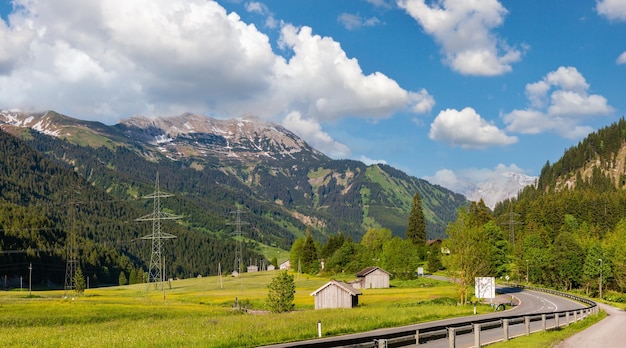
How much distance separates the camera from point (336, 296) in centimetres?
7638

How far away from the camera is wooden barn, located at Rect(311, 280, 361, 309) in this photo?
7544 cm

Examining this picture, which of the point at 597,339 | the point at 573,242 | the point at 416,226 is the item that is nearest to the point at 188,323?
the point at 597,339

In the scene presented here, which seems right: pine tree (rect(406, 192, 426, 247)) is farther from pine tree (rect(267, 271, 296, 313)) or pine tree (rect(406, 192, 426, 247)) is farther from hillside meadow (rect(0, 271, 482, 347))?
pine tree (rect(267, 271, 296, 313))

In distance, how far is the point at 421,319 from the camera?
154 feet

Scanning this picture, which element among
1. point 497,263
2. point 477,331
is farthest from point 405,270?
point 477,331

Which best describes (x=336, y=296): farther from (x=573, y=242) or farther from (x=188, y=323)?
(x=573, y=242)

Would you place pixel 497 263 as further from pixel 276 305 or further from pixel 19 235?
pixel 19 235

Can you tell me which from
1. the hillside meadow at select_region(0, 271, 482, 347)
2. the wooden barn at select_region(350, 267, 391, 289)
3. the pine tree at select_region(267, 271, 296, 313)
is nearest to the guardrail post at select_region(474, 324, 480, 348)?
the hillside meadow at select_region(0, 271, 482, 347)

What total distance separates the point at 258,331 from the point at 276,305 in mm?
34718

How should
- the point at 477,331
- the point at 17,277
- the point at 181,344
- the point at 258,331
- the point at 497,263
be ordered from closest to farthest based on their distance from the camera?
the point at 477,331, the point at 181,344, the point at 258,331, the point at 497,263, the point at 17,277

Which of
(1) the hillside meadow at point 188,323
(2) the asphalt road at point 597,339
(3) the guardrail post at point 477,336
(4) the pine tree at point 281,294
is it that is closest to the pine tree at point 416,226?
(1) the hillside meadow at point 188,323

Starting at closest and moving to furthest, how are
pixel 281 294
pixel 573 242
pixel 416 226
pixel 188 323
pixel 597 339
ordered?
1. pixel 597 339
2. pixel 188 323
3. pixel 281 294
4. pixel 573 242
5. pixel 416 226

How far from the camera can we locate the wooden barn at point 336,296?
75438mm

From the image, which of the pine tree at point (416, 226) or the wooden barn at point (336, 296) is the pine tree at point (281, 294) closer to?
the wooden barn at point (336, 296)
